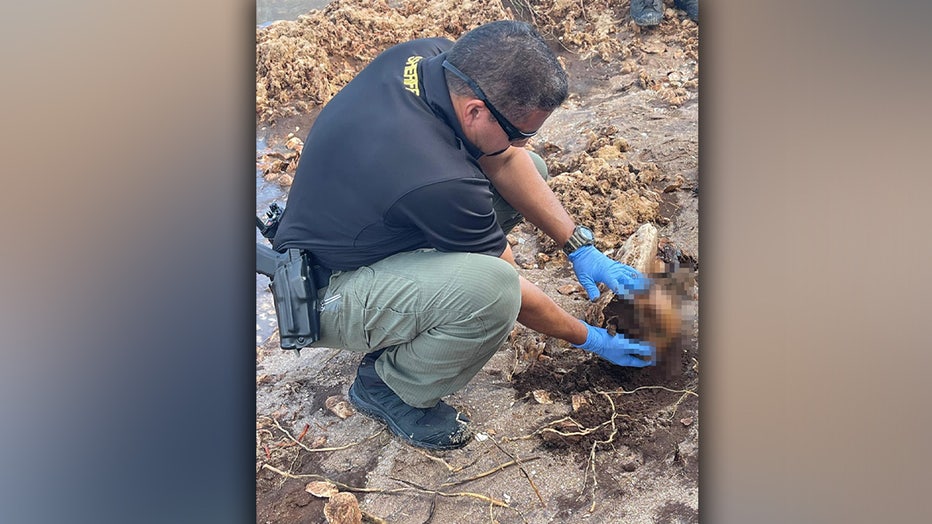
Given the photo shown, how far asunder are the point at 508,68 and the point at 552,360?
66cm

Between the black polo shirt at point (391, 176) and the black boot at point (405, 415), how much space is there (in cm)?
27

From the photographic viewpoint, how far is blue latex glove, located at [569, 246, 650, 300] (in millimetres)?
1491

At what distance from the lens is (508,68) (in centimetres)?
142

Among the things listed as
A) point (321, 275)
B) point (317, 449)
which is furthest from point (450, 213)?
point (317, 449)

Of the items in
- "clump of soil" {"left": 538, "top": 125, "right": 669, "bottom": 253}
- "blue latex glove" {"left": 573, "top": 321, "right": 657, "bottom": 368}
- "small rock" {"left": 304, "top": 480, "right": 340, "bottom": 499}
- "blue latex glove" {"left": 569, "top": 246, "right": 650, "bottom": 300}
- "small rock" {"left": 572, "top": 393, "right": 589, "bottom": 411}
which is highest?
"clump of soil" {"left": 538, "top": 125, "right": 669, "bottom": 253}

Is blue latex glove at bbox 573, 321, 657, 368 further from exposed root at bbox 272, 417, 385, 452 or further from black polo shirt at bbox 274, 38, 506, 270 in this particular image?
exposed root at bbox 272, 417, 385, 452

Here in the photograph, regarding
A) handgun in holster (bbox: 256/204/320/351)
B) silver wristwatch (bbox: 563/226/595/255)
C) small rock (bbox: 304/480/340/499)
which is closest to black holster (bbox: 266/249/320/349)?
handgun in holster (bbox: 256/204/320/351)

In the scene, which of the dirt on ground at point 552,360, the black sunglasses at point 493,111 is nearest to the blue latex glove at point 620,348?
the dirt on ground at point 552,360

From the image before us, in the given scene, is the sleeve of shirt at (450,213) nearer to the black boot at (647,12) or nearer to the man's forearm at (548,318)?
the man's forearm at (548,318)
